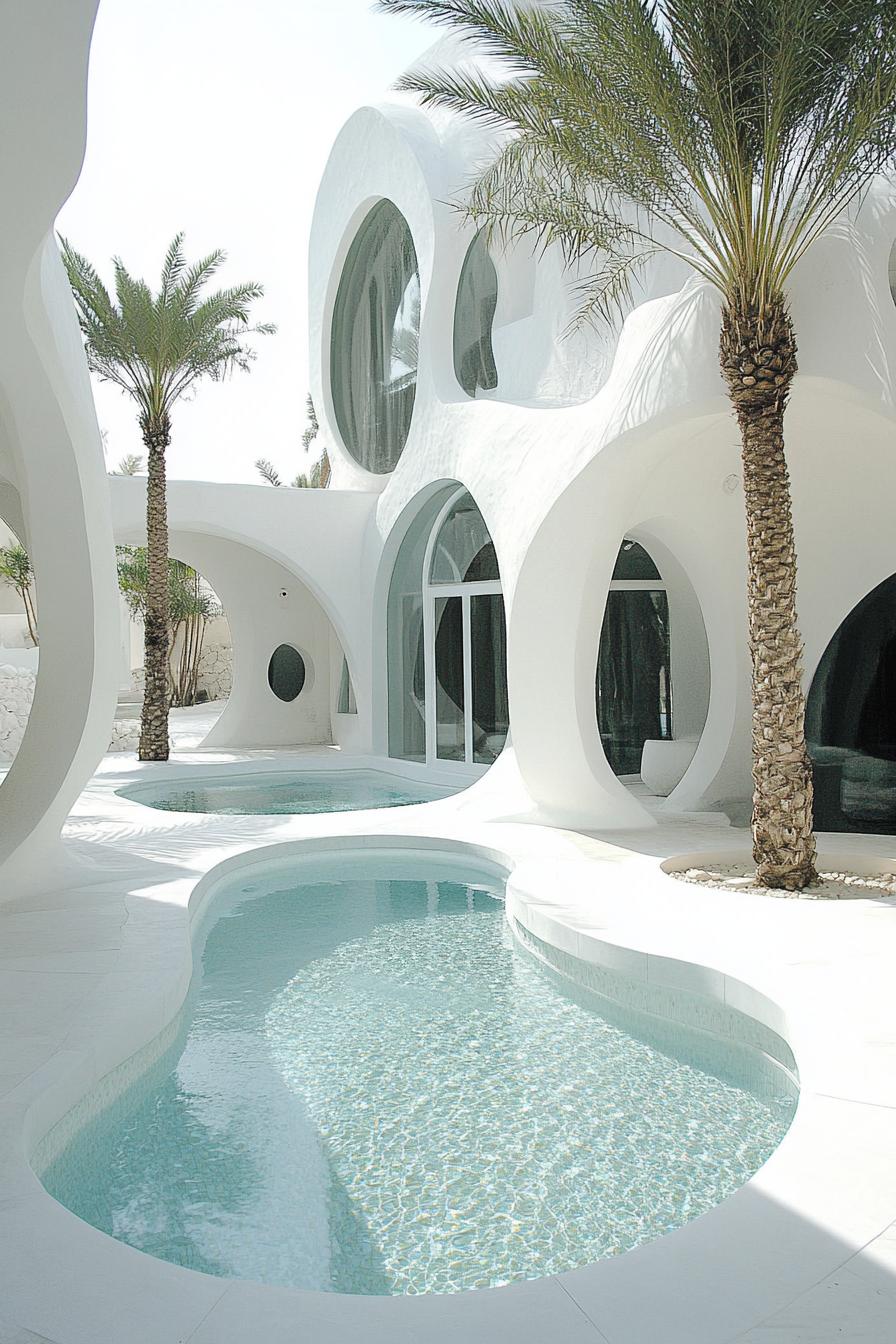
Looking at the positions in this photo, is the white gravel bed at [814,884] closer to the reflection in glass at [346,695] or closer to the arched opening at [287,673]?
the reflection in glass at [346,695]

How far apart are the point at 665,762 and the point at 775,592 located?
6.79m

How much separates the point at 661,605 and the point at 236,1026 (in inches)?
443

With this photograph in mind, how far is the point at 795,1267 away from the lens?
3148 millimetres

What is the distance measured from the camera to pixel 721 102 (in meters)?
7.99

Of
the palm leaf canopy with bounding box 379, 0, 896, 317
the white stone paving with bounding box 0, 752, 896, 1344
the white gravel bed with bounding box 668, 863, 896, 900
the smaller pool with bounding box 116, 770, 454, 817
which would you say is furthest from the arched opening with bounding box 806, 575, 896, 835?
the smaller pool with bounding box 116, 770, 454, 817

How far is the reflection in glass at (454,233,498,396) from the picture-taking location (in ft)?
57.3

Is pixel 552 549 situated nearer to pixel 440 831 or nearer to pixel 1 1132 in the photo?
pixel 440 831

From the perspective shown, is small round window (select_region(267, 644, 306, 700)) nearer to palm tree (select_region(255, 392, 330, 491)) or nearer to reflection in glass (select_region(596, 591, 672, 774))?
reflection in glass (select_region(596, 591, 672, 774))

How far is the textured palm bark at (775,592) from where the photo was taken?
27.9 ft

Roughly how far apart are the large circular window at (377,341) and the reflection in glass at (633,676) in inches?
198

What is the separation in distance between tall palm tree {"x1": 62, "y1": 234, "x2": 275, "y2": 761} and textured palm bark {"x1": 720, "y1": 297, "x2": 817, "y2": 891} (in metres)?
11.8

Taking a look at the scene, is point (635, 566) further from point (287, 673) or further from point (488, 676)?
point (287, 673)

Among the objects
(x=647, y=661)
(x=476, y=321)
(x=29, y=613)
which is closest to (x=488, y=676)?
(x=647, y=661)

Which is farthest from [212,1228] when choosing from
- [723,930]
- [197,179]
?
[197,179]
